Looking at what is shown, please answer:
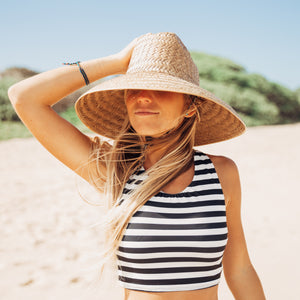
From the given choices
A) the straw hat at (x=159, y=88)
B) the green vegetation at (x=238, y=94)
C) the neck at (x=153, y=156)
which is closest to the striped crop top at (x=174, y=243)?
the neck at (x=153, y=156)

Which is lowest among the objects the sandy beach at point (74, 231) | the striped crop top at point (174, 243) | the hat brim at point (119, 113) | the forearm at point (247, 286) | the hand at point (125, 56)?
the sandy beach at point (74, 231)

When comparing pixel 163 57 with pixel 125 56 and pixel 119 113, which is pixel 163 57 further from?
pixel 119 113

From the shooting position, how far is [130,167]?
152 cm

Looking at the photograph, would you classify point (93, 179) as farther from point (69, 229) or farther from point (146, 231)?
point (69, 229)

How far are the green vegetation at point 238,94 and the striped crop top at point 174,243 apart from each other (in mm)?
16422

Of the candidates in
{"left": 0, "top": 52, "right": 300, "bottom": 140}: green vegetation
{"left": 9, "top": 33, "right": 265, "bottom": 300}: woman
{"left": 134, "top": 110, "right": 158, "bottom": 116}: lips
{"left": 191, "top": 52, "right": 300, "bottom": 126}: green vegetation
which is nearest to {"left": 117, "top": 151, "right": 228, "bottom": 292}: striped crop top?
{"left": 9, "top": 33, "right": 265, "bottom": 300}: woman

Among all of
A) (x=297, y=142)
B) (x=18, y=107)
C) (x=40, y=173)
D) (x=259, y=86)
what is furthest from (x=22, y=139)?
(x=259, y=86)

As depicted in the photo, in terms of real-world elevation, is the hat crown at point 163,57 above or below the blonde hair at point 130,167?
above

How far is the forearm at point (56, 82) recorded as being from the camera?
1447 millimetres

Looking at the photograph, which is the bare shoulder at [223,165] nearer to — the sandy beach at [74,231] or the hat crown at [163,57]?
the hat crown at [163,57]

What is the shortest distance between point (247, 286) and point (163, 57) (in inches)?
45.3

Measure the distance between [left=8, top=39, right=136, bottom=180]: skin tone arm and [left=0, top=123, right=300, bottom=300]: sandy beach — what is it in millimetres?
251

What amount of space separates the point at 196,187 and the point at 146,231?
11.8 inches

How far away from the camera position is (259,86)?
2095 cm
